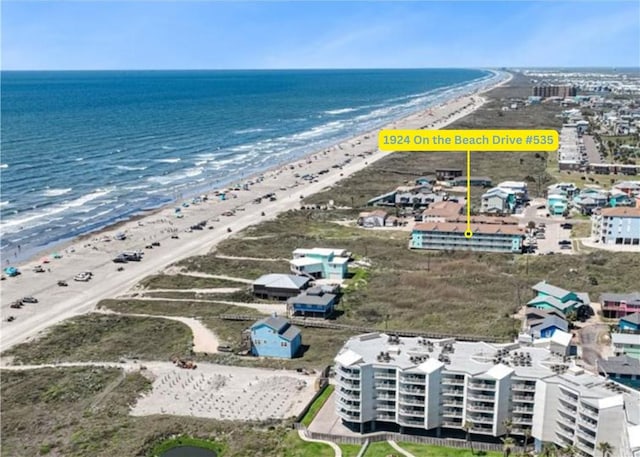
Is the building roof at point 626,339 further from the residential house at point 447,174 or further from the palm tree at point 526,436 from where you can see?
the residential house at point 447,174

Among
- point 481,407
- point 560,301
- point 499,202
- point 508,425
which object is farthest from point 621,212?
point 508,425

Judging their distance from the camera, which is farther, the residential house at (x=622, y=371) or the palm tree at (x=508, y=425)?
the residential house at (x=622, y=371)

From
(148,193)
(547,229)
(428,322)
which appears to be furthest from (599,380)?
(148,193)

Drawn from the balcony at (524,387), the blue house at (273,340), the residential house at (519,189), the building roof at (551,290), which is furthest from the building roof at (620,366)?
the residential house at (519,189)

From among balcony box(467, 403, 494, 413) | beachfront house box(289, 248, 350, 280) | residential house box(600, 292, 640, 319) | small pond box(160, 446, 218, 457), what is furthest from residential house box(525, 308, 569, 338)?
small pond box(160, 446, 218, 457)

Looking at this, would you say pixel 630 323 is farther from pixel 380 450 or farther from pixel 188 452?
pixel 188 452
